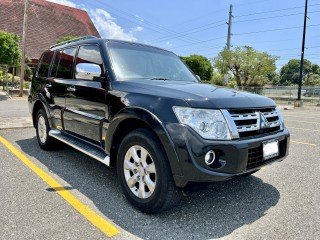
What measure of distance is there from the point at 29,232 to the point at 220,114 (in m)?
2.00

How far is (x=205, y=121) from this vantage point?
2627mm

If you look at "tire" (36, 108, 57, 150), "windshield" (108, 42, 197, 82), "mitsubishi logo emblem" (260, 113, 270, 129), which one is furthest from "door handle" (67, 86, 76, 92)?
"mitsubishi logo emblem" (260, 113, 270, 129)

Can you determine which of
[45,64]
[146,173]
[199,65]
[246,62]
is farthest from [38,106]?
[199,65]

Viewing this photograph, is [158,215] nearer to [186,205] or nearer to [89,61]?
[186,205]

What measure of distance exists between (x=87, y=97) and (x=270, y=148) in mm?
2277

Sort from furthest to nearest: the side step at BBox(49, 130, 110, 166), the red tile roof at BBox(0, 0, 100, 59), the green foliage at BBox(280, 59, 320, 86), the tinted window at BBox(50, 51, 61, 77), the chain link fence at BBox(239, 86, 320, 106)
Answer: the green foliage at BBox(280, 59, 320, 86), the red tile roof at BBox(0, 0, 100, 59), the chain link fence at BBox(239, 86, 320, 106), the tinted window at BBox(50, 51, 61, 77), the side step at BBox(49, 130, 110, 166)

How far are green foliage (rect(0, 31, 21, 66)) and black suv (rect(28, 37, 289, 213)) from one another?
1668cm

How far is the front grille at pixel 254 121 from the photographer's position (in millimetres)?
2768

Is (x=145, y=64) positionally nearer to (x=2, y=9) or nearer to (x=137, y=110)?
(x=137, y=110)

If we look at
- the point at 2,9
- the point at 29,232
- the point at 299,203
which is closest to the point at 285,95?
the point at 299,203

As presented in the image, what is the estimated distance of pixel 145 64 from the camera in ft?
12.9

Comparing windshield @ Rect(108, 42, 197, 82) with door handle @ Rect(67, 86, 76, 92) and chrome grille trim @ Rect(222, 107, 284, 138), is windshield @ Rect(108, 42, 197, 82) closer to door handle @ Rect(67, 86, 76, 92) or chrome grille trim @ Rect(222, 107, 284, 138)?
door handle @ Rect(67, 86, 76, 92)

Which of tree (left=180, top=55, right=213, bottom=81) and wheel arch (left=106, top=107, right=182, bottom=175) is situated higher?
tree (left=180, top=55, right=213, bottom=81)

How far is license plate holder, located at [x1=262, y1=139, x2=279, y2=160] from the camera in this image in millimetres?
2928
